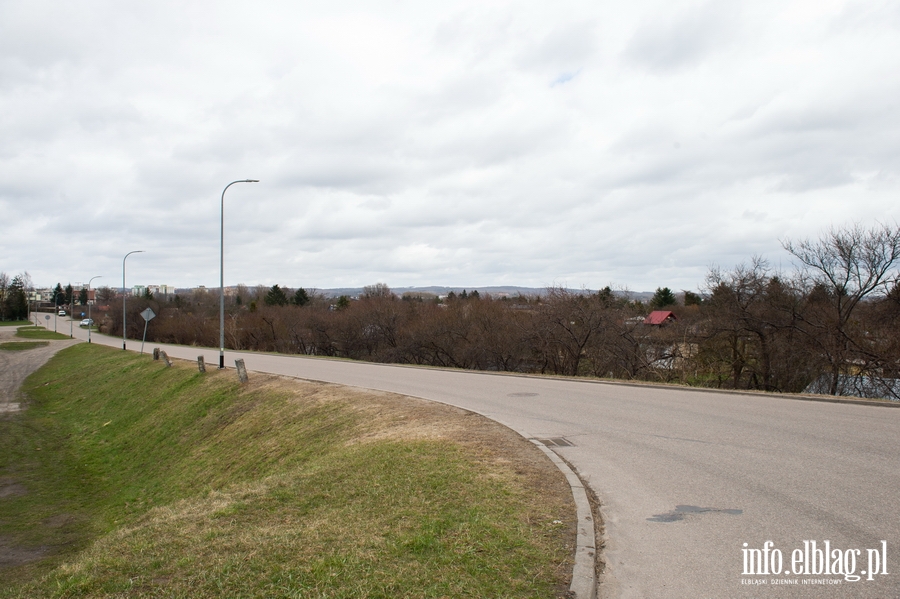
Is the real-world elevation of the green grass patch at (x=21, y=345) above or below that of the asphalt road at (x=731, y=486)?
below

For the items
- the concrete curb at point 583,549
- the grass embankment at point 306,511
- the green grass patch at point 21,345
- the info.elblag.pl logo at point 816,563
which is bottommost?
the green grass patch at point 21,345

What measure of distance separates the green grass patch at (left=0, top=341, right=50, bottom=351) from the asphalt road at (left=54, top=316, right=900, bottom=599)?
223ft

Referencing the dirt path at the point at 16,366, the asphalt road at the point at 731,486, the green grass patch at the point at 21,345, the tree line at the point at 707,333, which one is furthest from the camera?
the green grass patch at the point at 21,345

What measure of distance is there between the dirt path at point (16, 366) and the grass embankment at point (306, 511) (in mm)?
16955

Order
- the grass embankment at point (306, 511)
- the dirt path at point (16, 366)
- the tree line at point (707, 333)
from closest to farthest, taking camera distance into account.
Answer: the grass embankment at point (306, 511) < the tree line at point (707, 333) < the dirt path at point (16, 366)

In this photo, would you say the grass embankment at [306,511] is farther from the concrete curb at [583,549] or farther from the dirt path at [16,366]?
the dirt path at [16,366]

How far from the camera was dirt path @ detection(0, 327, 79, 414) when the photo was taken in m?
31.9

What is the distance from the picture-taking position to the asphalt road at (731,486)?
440cm


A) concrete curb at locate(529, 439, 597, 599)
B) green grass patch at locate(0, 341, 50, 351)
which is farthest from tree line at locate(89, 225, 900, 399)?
green grass patch at locate(0, 341, 50, 351)

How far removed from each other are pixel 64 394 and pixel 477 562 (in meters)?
37.0

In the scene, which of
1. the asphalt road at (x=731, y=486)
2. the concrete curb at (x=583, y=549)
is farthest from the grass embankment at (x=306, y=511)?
the asphalt road at (x=731, y=486)

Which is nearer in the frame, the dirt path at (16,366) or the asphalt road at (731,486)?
the asphalt road at (731,486)

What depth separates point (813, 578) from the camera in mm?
4312

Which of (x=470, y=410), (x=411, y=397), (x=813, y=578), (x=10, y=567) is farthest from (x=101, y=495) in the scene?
(x=813, y=578)
